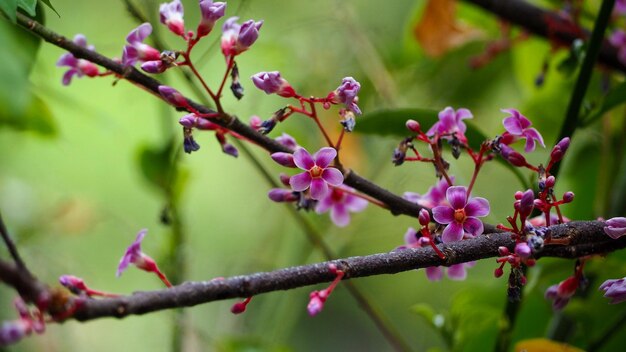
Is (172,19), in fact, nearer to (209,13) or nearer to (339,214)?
(209,13)

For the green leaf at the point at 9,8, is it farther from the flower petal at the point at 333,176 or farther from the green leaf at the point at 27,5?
the flower petal at the point at 333,176

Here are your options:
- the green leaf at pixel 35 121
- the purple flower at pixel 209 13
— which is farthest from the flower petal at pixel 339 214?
the green leaf at pixel 35 121

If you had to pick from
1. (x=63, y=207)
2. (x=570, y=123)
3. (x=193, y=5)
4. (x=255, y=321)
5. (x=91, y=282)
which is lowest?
(x=91, y=282)

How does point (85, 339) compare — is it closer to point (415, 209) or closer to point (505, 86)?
point (505, 86)

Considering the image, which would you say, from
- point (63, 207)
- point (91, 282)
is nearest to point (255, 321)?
point (63, 207)

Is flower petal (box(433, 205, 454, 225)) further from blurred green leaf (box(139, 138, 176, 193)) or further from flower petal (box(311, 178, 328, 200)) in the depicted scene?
blurred green leaf (box(139, 138, 176, 193))

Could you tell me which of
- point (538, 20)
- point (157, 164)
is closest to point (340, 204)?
point (157, 164)

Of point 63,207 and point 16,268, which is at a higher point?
point 16,268
